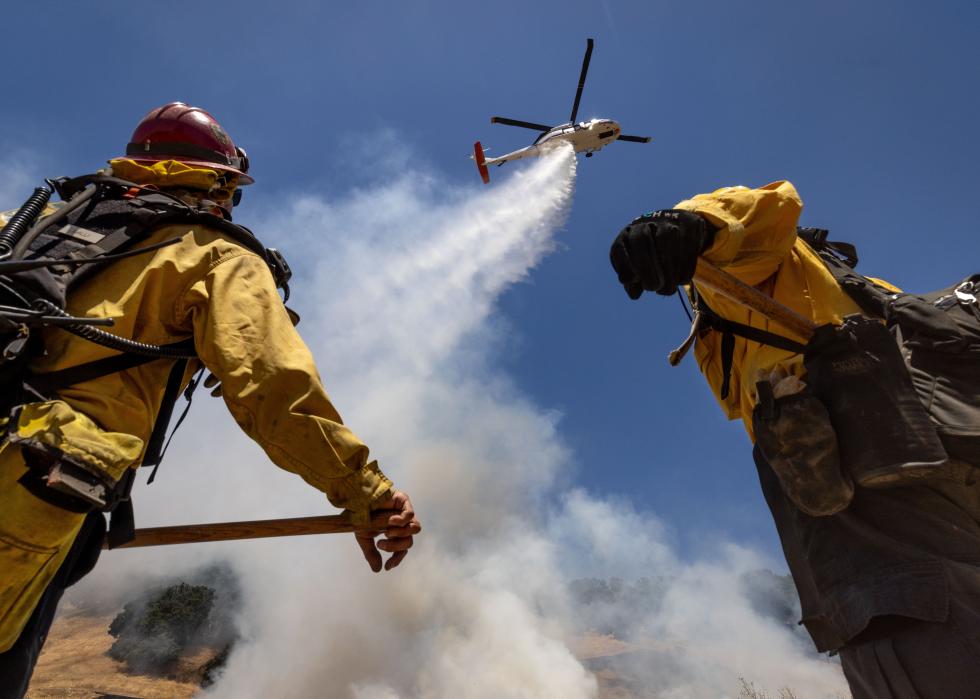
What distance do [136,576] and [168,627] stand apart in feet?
46.5

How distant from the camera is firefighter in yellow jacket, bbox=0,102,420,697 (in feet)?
6.34

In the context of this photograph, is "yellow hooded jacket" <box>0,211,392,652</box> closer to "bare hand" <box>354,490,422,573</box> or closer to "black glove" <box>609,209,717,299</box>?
"bare hand" <box>354,490,422,573</box>

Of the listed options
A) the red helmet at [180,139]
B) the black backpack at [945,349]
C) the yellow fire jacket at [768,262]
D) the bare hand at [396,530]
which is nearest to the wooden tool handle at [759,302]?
the yellow fire jacket at [768,262]

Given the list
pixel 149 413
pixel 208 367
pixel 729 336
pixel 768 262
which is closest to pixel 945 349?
pixel 768 262

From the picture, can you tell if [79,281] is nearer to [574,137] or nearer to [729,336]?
[729,336]

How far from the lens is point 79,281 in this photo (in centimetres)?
235

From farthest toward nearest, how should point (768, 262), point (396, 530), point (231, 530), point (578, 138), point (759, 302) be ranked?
1. point (578, 138)
2. point (768, 262)
3. point (759, 302)
4. point (231, 530)
5. point (396, 530)

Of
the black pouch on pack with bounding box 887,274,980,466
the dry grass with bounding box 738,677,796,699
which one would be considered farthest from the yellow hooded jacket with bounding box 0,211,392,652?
the dry grass with bounding box 738,677,796,699

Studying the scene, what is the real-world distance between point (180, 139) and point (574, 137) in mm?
31005

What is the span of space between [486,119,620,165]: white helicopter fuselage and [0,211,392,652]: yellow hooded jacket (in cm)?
3154

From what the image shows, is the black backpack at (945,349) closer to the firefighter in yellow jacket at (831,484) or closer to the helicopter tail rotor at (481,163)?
the firefighter in yellow jacket at (831,484)

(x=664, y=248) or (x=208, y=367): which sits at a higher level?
(x=664, y=248)

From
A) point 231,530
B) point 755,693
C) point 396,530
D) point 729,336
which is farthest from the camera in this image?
point 755,693

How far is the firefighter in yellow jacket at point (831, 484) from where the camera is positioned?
230cm
